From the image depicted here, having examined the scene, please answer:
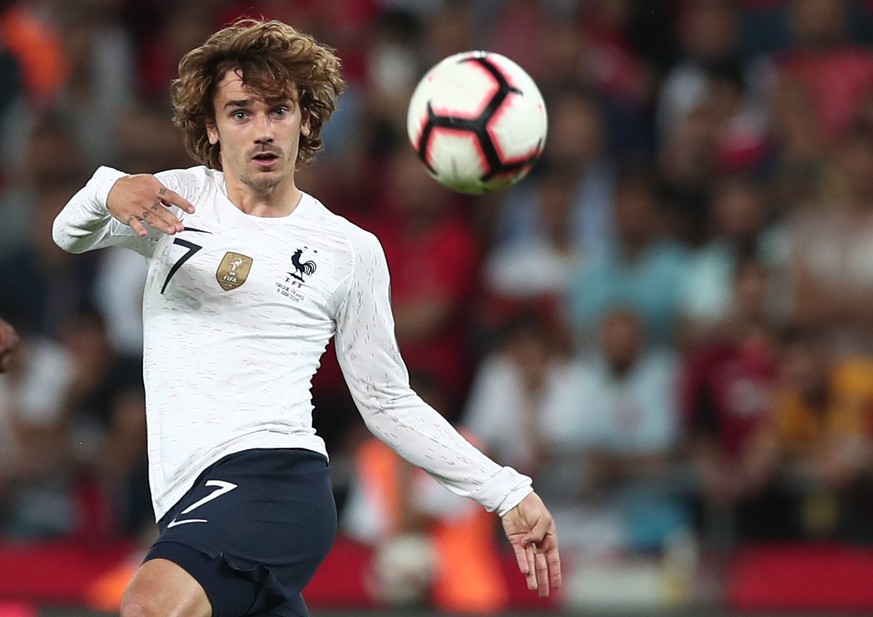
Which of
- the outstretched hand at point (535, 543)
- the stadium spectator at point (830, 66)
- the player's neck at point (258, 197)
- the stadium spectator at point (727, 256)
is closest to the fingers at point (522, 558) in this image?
the outstretched hand at point (535, 543)

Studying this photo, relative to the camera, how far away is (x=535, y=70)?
33.0 ft

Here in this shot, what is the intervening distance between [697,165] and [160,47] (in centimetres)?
400

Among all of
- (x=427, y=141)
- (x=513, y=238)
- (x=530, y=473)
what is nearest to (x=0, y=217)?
(x=513, y=238)

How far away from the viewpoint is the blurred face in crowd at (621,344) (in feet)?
27.7

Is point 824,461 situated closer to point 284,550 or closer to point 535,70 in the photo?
point 535,70

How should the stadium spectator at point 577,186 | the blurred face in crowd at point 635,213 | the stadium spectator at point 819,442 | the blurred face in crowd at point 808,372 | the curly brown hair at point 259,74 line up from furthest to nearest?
1. the stadium spectator at point 577,186
2. the blurred face in crowd at point 635,213
3. the blurred face in crowd at point 808,372
4. the stadium spectator at point 819,442
5. the curly brown hair at point 259,74

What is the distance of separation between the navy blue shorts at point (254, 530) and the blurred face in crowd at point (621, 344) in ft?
13.6

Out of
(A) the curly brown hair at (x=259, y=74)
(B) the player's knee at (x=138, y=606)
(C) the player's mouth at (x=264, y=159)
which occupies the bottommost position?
(B) the player's knee at (x=138, y=606)

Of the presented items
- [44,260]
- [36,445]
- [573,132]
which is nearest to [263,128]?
[36,445]

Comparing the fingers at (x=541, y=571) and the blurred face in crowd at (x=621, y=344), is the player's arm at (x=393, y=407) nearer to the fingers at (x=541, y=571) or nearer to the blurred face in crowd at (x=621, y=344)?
the fingers at (x=541, y=571)

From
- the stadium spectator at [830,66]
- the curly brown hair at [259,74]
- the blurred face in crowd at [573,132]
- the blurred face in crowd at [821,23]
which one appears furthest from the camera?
the blurred face in crowd at [821,23]

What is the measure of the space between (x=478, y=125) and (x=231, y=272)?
4.43ft

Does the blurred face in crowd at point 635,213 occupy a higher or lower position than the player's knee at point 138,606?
higher

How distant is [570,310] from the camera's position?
8.91 metres
